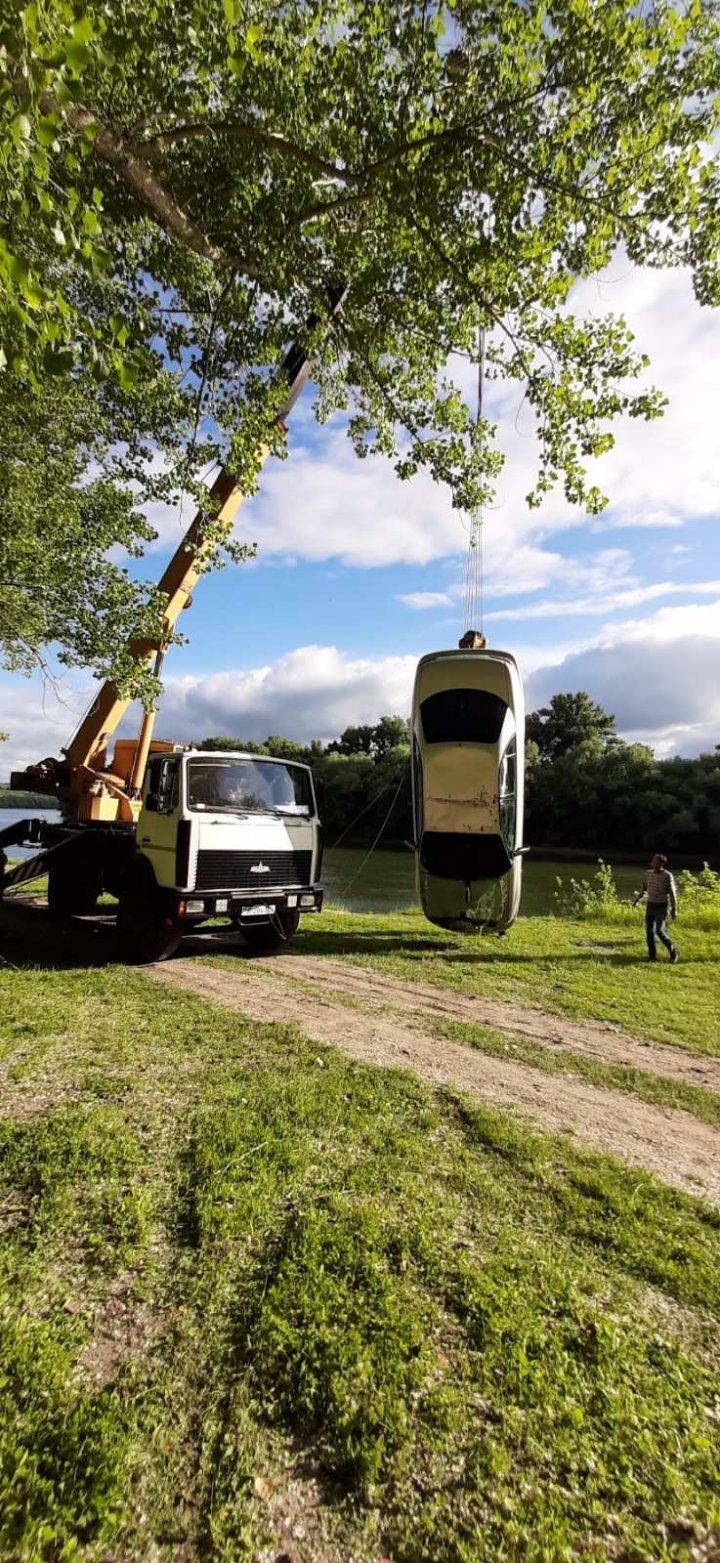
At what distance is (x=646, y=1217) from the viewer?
344cm

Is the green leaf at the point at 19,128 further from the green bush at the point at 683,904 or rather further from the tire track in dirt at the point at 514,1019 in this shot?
the green bush at the point at 683,904

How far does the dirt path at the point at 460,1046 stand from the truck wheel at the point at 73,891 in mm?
2788

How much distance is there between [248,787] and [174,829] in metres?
1.32

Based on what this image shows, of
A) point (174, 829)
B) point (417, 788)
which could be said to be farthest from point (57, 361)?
point (417, 788)

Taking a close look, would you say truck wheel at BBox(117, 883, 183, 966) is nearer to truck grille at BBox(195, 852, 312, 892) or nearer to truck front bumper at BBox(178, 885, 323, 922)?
truck front bumper at BBox(178, 885, 323, 922)

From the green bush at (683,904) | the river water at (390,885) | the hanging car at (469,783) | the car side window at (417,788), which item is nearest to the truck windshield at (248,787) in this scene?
the car side window at (417,788)

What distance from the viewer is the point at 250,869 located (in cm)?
894

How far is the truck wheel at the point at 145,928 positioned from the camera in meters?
8.57

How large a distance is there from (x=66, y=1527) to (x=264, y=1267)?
1113 millimetres

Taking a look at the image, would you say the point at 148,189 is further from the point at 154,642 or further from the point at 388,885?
the point at 388,885

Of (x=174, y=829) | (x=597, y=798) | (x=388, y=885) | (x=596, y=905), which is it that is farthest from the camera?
(x=597, y=798)

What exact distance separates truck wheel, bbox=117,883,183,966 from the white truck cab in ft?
0.04

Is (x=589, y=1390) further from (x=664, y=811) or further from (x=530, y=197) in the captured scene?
(x=664, y=811)

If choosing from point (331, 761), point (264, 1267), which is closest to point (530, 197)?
point (264, 1267)
